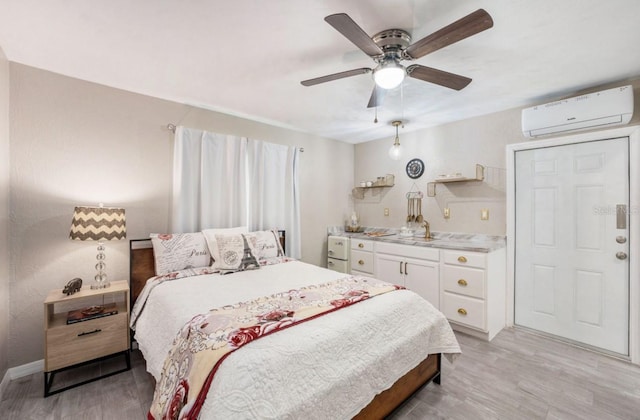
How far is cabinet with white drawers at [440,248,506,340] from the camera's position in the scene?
8.96ft

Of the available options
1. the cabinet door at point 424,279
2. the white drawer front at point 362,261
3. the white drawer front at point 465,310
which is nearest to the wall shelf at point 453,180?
the cabinet door at point 424,279

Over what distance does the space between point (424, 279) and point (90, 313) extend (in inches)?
124

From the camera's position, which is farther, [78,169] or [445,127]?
[445,127]

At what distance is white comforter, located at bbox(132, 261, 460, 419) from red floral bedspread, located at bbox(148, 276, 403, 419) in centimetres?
5

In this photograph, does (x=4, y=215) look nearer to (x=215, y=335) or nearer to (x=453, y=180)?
(x=215, y=335)

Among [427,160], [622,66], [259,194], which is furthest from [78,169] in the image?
[622,66]

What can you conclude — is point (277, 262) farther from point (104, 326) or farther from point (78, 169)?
point (78, 169)

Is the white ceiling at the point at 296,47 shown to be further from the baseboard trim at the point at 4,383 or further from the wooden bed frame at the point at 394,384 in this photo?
the baseboard trim at the point at 4,383

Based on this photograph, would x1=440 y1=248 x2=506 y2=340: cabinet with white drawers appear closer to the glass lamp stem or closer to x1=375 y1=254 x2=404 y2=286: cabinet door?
x1=375 y1=254 x2=404 y2=286: cabinet door

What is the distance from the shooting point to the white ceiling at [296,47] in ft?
5.10

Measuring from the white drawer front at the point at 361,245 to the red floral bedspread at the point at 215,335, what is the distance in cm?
181

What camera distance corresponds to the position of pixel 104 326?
7.07 ft

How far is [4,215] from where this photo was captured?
80.3 inches

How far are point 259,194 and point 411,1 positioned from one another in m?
2.53
